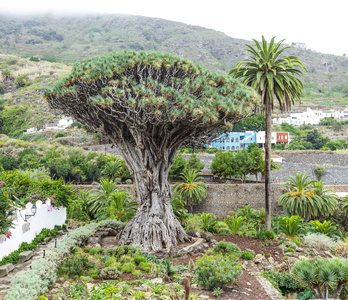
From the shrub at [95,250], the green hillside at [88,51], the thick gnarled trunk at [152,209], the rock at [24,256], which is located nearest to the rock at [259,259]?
the thick gnarled trunk at [152,209]

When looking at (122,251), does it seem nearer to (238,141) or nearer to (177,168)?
(177,168)

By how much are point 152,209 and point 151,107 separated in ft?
14.5

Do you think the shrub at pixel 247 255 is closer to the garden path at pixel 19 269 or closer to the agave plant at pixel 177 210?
the agave plant at pixel 177 210

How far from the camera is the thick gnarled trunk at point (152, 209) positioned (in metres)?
13.3

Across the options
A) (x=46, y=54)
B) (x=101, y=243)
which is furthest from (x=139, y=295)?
(x=46, y=54)

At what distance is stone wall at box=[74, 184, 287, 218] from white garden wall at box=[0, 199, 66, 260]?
1322 cm

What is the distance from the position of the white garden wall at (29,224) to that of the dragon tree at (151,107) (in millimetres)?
3617

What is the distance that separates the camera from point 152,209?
541 inches

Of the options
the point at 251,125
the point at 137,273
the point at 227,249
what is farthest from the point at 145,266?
the point at 251,125

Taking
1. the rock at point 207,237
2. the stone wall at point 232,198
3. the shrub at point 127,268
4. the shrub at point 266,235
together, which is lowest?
the stone wall at point 232,198

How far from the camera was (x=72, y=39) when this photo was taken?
521 ft

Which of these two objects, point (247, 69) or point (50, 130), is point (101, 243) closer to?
point (247, 69)

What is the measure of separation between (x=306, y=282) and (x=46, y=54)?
13683 cm

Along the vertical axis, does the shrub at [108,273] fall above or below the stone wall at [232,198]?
above
